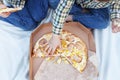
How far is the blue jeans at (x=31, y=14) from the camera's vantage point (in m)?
1.32

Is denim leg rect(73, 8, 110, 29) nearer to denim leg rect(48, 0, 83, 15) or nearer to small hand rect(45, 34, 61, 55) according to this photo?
denim leg rect(48, 0, 83, 15)

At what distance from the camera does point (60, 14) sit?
1.18 m

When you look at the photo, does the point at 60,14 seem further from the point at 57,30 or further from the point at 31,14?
the point at 31,14

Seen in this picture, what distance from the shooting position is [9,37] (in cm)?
127

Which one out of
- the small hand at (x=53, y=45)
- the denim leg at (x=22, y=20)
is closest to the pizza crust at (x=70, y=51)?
the small hand at (x=53, y=45)

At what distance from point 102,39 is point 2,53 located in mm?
439

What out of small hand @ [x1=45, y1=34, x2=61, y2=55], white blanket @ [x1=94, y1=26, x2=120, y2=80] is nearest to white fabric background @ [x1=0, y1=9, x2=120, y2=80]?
white blanket @ [x1=94, y1=26, x2=120, y2=80]

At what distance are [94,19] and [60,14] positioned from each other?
0.20 metres

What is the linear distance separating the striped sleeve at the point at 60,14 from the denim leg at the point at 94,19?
14cm

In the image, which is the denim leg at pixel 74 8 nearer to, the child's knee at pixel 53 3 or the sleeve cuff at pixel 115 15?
the child's knee at pixel 53 3

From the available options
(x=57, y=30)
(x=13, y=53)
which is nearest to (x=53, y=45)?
(x=57, y=30)

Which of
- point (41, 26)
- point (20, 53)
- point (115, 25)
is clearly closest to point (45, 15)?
point (41, 26)

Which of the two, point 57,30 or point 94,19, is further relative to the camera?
point 94,19

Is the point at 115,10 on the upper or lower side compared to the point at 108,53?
upper
